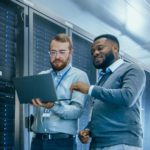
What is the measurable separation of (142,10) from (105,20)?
1.85 ft

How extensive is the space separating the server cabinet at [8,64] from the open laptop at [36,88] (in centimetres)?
26

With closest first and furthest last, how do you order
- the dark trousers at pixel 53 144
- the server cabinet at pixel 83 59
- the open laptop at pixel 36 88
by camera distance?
the open laptop at pixel 36 88 → the dark trousers at pixel 53 144 → the server cabinet at pixel 83 59

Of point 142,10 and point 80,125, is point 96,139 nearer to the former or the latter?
point 80,125

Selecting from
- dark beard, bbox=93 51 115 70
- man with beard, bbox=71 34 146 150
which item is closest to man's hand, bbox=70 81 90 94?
man with beard, bbox=71 34 146 150

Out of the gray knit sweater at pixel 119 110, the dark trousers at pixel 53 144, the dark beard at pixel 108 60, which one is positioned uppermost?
the dark beard at pixel 108 60

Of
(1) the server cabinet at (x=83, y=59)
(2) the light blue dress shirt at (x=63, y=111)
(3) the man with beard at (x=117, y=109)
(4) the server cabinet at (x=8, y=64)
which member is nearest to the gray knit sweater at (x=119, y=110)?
(3) the man with beard at (x=117, y=109)

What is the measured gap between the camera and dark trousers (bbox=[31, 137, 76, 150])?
188 cm

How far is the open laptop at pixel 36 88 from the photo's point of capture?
1.76 m

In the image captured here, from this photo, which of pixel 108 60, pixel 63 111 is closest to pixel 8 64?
pixel 63 111

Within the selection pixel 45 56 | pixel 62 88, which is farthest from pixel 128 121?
pixel 45 56

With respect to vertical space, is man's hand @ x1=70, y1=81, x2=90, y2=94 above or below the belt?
above

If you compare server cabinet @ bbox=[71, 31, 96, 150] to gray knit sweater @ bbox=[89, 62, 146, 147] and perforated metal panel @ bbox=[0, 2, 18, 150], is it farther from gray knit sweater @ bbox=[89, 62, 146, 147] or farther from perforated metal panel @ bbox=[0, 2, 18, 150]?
gray knit sweater @ bbox=[89, 62, 146, 147]

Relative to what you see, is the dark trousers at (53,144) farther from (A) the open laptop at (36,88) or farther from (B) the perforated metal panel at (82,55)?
(B) the perforated metal panel at (82,55)

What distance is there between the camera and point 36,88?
1.81 m
